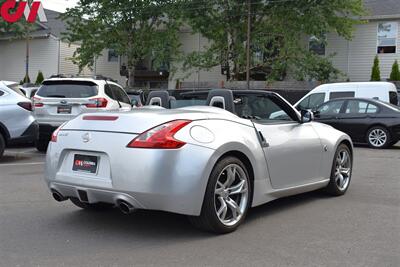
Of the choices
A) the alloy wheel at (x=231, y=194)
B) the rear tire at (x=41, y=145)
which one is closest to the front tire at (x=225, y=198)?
the alloy wheel at (x=231, y=194)

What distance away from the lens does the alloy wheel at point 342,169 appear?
6855mm

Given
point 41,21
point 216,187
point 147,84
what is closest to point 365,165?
point 216,187

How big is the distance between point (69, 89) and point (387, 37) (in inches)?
900

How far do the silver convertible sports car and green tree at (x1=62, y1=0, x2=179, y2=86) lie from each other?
981 inches

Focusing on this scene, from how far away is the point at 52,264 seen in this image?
13.3ft

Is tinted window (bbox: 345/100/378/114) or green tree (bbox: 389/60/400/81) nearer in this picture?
tinted window (bbox: 345/100/378/114)

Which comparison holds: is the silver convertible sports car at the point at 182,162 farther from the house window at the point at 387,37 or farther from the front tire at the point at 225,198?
the house window at the point at 387,37

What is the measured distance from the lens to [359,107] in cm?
1446

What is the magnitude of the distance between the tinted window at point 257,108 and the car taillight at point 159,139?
5.45 feet

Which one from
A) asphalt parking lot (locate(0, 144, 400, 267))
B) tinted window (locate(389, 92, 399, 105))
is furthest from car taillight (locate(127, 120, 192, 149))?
tinted window (locate(389, 92, 399, 105))

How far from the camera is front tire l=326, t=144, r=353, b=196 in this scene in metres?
6.72

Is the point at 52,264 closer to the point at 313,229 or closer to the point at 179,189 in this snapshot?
the point at 179,189

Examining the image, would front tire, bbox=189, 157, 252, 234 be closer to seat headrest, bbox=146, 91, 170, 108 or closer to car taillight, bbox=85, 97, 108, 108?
seat headrest, bbox=146, 91, 170, 108

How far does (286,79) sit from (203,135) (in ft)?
88.3
